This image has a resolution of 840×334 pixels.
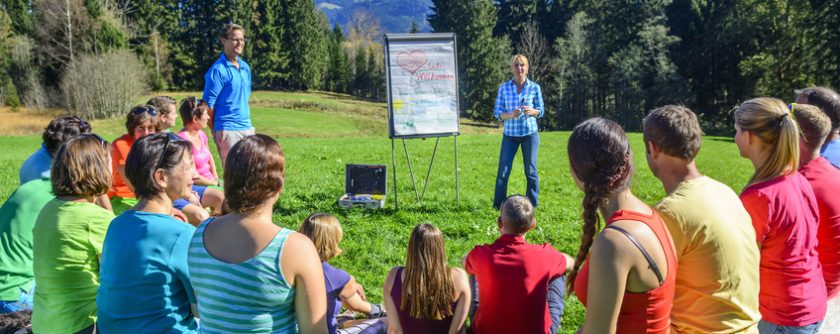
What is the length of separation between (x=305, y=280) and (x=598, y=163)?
4.23ft

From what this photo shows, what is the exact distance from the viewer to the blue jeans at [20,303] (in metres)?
3.94

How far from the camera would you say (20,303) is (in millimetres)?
3984

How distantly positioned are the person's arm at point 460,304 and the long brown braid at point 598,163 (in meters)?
1.48

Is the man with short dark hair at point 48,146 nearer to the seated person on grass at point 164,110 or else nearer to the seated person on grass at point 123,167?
the seated person on grass at point 123,167

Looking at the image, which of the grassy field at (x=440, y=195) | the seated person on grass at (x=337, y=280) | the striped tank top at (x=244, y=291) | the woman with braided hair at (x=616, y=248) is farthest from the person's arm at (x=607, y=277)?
the seated person on grass at (x=337, y=280)

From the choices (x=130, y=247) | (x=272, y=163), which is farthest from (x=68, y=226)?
(x=272, y=163)

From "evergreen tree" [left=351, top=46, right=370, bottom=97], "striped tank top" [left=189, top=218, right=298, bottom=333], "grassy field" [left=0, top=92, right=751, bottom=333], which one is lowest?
"grassy field" [left=0, top=92, right=751, bottom=333]

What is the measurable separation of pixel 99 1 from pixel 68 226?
5575 centimetres

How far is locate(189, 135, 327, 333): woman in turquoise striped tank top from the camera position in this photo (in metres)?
2.21

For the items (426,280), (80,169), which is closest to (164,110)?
(80,169)

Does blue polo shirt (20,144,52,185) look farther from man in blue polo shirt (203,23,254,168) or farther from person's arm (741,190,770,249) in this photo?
person's arm (741,190,770,249)

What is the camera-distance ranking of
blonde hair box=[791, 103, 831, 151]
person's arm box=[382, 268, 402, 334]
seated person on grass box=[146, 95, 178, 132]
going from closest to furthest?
blonde hair box=[791, 103, 831, 151] → person's arm box=[382, 268, 402, 334] → seated person on grass box=[146, 95, 178, 132]

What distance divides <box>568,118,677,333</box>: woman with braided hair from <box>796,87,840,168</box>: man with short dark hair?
282 centimetres

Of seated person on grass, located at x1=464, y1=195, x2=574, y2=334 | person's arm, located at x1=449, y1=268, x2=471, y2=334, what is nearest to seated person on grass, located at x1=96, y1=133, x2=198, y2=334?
person's arm, located at x1=449, y1=268, x2=471, y2=334
